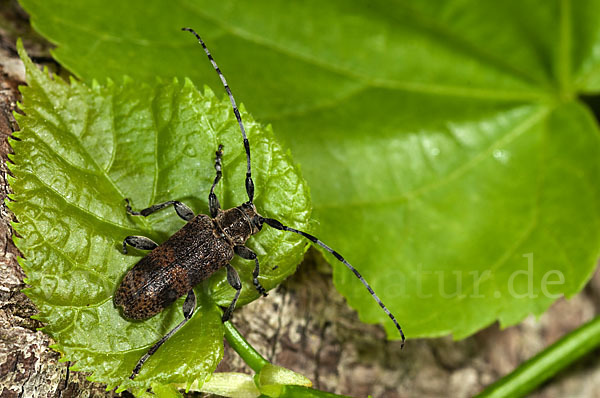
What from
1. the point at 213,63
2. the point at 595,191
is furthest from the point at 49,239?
the point at 595,191

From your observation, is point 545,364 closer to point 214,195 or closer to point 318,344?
point 318,344

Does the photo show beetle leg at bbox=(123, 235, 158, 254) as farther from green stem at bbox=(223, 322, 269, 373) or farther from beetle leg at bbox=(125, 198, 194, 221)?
green stem at bbox=(223, 322, 269, 373)

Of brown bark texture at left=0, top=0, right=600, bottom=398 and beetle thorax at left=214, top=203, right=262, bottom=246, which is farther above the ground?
beetle thorax at left=214, top=203, right=262, bottom=246

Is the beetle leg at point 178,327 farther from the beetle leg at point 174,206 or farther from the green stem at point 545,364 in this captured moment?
the green stem at point 545,364

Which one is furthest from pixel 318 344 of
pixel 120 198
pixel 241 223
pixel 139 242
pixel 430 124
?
pixel 430 124

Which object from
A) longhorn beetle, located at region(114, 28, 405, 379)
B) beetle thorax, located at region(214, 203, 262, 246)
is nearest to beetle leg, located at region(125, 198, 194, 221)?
longhorn beetle, located at region(114, 28, 405, 379)

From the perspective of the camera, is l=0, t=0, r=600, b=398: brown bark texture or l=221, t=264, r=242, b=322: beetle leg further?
l=221, t=264, r=242, b=322: beetle leg

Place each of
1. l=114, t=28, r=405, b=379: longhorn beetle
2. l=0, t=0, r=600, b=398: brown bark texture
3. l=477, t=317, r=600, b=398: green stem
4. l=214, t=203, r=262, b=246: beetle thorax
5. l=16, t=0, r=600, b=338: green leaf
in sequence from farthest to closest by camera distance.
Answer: l=16, t=0, r=600, b=338: green leaf → l=477, t=317, r=600, b=398: green stem → l=214, t=203, r=262, b=246: beetle thorax → l=114, t=28, r=405, b=379: longhorn beetle → l=0, t=0, r=600, b=398: brown bark texture
